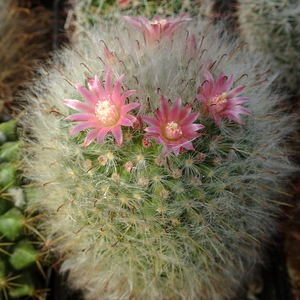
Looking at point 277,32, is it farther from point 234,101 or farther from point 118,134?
point 118,134

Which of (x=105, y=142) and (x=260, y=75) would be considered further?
(x=260, y=75)

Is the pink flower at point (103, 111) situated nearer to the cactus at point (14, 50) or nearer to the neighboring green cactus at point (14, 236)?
the neighboring green cactus at point (14, 236)

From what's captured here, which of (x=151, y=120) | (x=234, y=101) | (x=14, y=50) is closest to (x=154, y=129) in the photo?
(x=151, y=120)

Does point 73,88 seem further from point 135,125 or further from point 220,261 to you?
point 220,261

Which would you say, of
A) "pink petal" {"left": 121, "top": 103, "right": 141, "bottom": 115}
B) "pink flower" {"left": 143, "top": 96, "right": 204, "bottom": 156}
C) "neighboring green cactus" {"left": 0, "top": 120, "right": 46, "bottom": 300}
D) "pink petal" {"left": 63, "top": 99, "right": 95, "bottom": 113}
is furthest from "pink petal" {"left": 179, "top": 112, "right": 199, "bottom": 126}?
"neighboring green cactus" {"left": 0, "top": 120, "right": 46, "bottom": 300}

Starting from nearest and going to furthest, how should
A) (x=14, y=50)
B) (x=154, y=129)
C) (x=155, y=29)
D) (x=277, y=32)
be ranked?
(x=154, y=129) < (x=155, y=29) < (x=277, y=32) < (x=14, y=50)

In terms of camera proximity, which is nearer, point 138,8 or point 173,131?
point 173,131

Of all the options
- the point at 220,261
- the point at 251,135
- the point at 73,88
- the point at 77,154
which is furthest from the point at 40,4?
the point at 220,261
